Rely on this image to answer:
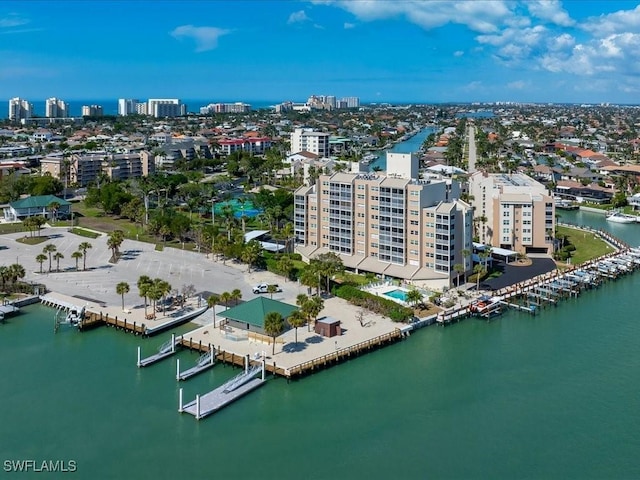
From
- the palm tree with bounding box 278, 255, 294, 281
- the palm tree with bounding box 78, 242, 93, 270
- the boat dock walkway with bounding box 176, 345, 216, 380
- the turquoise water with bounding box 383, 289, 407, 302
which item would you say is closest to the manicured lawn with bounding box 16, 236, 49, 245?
the palm tree with bounding box 78, 242, 93, 270

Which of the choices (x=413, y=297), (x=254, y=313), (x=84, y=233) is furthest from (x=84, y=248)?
(x=413, y=297)

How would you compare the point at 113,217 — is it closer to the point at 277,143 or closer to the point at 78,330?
the point at 78,330

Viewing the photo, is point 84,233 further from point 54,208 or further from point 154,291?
point 154,291

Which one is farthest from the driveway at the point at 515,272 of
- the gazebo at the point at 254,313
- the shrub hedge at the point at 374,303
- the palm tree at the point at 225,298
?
the palm tree at the point at 225,298

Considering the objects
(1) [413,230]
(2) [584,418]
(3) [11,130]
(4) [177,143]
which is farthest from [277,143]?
(2) [584,418]

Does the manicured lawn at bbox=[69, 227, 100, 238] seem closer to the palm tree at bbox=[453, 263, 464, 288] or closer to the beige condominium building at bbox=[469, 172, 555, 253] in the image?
the palm tree at bbox=[453, 263, 464, 288]
